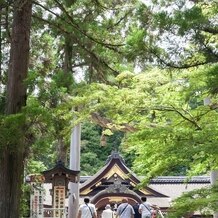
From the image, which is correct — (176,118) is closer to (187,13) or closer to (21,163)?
(21,163)

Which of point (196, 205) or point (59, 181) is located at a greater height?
point (59, 181)

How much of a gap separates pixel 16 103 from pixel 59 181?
5.96 meters

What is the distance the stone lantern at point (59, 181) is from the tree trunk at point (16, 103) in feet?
17.3

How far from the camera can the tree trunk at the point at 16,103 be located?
5645mm

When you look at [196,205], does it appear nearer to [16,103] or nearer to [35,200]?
[16,103]

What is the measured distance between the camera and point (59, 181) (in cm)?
1146

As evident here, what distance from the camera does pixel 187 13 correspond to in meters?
3.93

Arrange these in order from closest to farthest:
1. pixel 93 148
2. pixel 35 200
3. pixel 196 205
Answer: pixel 196 205 < pixel 35 200 < pixel 93 148

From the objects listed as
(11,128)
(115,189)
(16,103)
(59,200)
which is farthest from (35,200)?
(115,189)

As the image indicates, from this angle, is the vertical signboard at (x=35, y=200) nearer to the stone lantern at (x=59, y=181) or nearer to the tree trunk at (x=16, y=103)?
the stone lantern at (x=59, y=181)

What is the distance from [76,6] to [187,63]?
9.44 ft

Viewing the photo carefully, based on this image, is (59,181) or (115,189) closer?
(59,181)

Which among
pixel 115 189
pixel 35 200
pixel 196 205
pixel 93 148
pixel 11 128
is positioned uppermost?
→ pixel 93 148

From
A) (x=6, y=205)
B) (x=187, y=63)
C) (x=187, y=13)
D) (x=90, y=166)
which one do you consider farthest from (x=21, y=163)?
(x=90, y=166)
